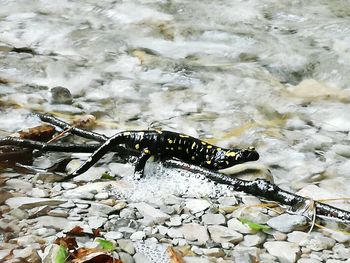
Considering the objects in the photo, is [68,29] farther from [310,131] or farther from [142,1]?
[310,131]

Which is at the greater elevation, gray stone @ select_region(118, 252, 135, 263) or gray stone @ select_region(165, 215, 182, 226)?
gray stone @ select_region(118, 252, 135, 263)

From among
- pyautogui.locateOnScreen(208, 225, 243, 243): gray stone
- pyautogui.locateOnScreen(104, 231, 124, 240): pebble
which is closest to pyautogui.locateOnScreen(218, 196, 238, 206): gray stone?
pyautogui.locateOnScreen(208, 225, 243, 243): gray stone

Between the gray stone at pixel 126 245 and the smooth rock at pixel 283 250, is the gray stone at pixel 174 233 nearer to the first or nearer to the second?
the gray stone at pixel 126 245

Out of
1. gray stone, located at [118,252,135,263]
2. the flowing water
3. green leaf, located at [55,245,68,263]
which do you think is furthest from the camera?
the flowing water

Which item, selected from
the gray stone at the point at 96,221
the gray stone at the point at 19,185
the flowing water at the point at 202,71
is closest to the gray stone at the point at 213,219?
the gray stone at the point at 96,221

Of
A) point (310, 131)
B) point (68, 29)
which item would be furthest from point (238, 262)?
point (68, 29)

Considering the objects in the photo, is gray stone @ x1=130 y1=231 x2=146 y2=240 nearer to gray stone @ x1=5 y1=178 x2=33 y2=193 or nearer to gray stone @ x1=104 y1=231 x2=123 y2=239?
gray stone @ x1=104 y1=231 x2=123 y2=239
